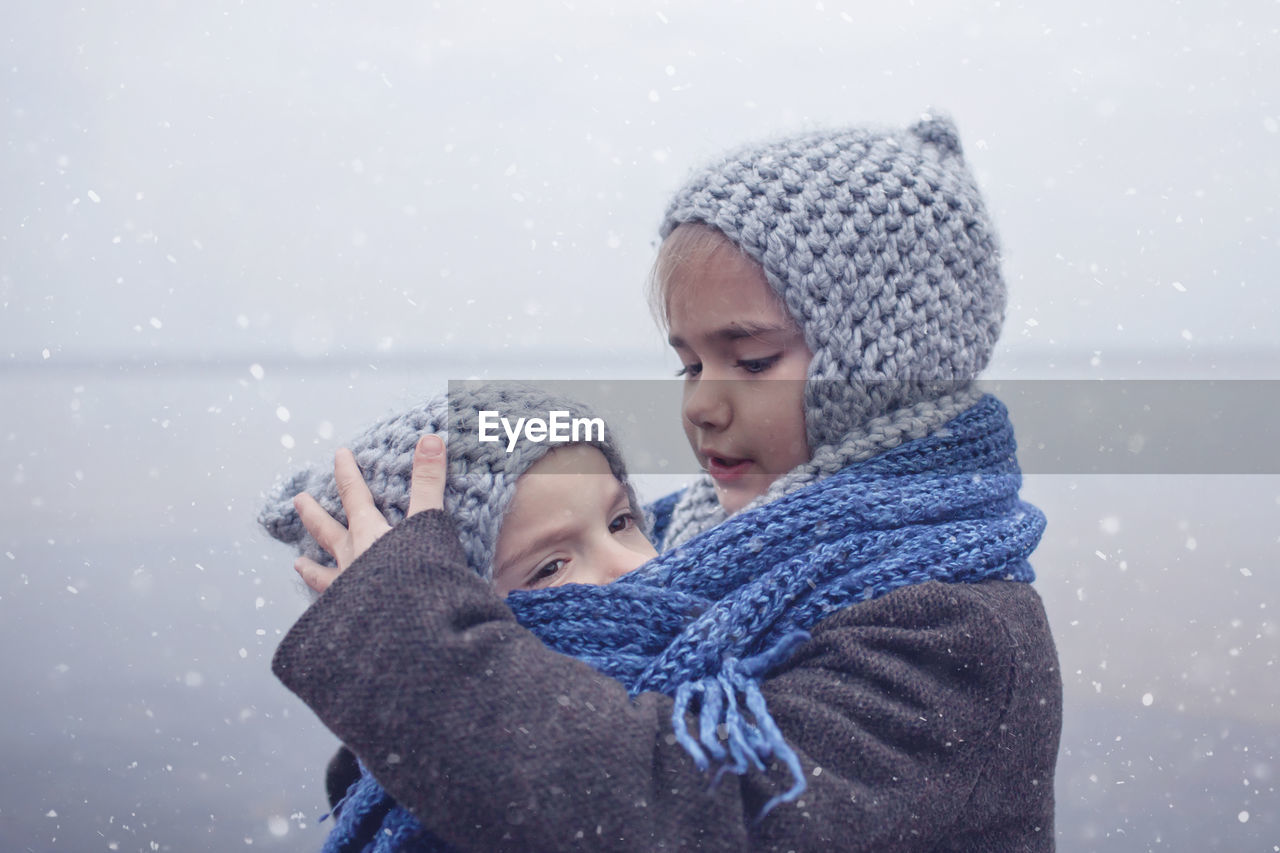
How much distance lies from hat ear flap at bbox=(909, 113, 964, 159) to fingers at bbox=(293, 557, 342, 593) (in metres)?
1.04

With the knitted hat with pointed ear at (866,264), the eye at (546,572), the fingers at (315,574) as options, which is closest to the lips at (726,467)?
the knitted hat with pointed ear at (866,264)

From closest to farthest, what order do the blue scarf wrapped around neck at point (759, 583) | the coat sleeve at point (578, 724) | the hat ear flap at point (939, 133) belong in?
the coat sleeve at point (578, 724)
the blue scarf wrapped around neck at point (759, 583)
the hat ear flap at point (939, 133)

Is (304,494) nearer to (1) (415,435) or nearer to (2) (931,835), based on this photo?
(1) (415,435)

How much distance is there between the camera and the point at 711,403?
1333 mm

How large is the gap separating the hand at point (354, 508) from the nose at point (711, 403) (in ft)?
1.18

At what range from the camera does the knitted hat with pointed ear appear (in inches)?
51.3

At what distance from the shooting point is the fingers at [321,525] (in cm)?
115

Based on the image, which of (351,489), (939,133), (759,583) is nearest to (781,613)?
(759,583)

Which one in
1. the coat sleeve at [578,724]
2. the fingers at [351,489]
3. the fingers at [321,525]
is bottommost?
the coat sleeve at [578,724]

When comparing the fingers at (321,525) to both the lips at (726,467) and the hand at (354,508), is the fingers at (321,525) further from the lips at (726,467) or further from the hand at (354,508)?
the lips at (726,467)

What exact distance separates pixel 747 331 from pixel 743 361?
41 mm

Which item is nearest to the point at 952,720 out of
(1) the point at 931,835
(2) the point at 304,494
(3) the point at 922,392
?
(1) the point at 931,835

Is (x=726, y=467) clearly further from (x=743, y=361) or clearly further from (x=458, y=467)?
(x=458, y=467)

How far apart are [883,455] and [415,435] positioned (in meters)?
0.58
